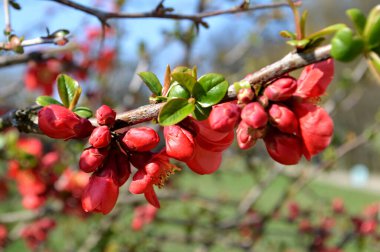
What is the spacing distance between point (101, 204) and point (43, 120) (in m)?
0.16

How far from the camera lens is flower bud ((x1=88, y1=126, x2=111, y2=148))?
0.59 meters

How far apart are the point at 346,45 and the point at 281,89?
0.36 ft

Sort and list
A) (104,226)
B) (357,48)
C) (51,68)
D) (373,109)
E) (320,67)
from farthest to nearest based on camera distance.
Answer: (373,109)
(104,226)
(51,68)
(320,67)
(357,48)

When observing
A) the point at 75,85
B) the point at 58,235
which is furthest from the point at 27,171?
the point at 58,235

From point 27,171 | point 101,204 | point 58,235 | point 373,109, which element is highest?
point 101,204

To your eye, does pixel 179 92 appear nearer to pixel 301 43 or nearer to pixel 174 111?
pixel 174 111

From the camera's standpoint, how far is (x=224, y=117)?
539mm

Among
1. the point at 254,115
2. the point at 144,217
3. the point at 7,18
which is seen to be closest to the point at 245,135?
the point at 254,115

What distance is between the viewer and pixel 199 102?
58 centimetres

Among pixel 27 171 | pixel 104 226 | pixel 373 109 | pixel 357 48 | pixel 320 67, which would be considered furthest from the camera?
pixel 373 109

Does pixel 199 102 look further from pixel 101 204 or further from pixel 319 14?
pixel 319 14

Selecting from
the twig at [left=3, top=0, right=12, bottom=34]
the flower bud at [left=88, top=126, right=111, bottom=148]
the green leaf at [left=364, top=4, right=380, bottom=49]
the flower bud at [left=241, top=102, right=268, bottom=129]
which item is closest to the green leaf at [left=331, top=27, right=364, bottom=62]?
the green leaf at [left=364, top=4, right=380, bottom=49]

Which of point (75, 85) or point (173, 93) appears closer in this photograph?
point (173, 93)

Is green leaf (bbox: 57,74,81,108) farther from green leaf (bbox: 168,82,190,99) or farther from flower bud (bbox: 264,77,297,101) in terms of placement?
flower bud (bbox: 264,77,297,101)
